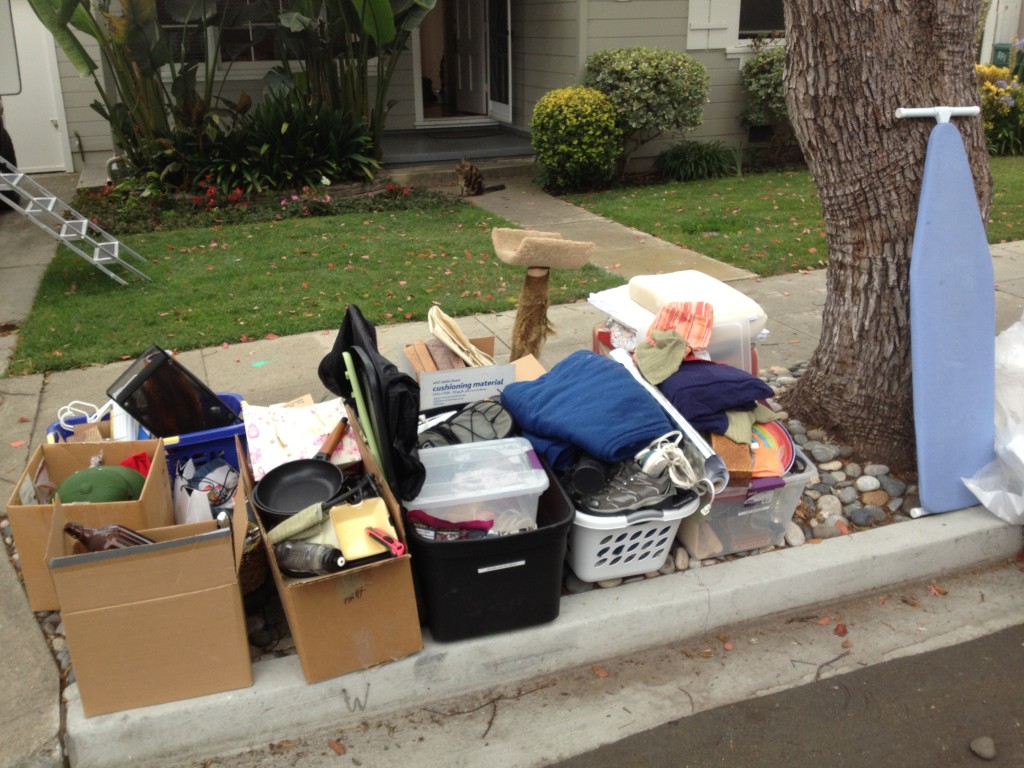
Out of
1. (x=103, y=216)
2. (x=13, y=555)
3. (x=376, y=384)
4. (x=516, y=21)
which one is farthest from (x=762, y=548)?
(x=516, y=21)

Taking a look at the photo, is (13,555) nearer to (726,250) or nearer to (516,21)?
(726,250)

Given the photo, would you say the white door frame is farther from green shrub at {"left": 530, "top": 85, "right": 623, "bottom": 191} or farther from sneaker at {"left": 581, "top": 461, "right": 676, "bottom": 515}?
A: sneaker at {"left": 581, "top": 461, "right": 676, "bottom": 515}

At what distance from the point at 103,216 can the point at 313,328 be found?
15.4 ft

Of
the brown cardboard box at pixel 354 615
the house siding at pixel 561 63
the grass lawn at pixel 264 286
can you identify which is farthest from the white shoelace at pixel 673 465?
the house siding at pixel 561 63

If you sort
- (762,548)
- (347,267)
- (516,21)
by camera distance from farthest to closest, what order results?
(516,21), (347,267), (762,548)

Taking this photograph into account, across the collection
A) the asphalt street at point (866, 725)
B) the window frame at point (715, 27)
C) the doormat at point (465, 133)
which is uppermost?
the window frame at point (715, 27)

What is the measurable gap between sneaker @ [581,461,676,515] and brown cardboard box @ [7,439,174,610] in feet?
5.07

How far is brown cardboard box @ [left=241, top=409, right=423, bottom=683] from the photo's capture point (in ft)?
9.45

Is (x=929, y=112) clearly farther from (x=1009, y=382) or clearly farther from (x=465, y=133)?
(x=465, y=133)

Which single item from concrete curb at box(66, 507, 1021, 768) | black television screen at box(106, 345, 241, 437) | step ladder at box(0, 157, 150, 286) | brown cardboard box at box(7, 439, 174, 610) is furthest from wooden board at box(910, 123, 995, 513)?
step ladder at box(0, 157, 150, 286)

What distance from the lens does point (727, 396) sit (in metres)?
3.69

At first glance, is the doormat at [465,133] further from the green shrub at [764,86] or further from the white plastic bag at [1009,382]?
the white plastic bag at [1009,382]

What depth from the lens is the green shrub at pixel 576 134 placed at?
1029 centimetres

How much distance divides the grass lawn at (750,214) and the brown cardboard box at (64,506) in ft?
17.8
